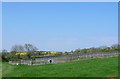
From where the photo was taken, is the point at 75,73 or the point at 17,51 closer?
the point at 75,73

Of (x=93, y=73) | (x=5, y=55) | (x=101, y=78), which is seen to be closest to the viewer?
(x=101, y=78)

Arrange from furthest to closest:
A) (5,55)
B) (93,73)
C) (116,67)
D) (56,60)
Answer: (5,55) < (56,60) < (116,67) < (93,73)

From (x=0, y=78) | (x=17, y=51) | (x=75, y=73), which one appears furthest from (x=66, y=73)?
(x=17, y=51)

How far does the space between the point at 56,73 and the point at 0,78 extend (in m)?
2.35

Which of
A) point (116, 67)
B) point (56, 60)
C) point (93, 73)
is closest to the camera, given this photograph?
point (93, 73)

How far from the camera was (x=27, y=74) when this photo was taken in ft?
41.4

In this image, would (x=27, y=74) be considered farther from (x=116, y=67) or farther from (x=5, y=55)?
(x=5, y=55)

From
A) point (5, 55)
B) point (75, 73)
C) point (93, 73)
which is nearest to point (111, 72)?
point (93, 73)

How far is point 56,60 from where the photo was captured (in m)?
19.9

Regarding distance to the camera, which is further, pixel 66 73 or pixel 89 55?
pixel 89 55

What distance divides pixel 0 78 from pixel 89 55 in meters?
9.37

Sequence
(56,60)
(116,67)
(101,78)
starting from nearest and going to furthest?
(101,78) < (116,67) < (56,60)

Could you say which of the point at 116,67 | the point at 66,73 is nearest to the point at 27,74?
the point at 66,73

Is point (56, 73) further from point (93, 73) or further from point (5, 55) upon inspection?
point (5, 55)
